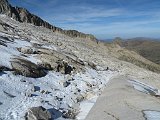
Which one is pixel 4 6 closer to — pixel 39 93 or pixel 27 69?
pixel 27 69

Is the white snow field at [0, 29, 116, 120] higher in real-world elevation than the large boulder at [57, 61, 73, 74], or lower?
lower

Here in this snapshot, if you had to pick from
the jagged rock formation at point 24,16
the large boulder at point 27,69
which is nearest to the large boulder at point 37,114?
the large boulder at point 27,69

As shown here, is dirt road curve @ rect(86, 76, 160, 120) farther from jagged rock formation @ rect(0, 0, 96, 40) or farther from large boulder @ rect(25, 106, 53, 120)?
jagged rock formation @ rect(0, 0, 96, 40)

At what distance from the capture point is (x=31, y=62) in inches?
1009

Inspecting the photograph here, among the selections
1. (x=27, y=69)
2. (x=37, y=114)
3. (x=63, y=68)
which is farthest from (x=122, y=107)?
(x=63, y=68)

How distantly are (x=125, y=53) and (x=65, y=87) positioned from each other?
66.8 metres

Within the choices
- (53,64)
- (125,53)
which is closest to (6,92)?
(53,64)

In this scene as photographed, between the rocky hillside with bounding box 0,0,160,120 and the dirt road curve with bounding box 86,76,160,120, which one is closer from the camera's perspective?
the dirt road curve with bounding box 86,76,160,120

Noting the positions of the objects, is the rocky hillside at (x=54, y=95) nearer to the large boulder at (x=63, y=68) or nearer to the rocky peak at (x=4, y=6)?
the large boulder at (x=63, y=68)

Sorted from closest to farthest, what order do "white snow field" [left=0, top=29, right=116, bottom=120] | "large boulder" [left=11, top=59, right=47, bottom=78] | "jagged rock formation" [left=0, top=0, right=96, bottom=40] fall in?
"white snow field" [left=0, top=29, right=116, bottom=120] → "large boulder" [left=11, top=59, right=47, bottom=78] → "jagged rock formation" [left=0, top=0, right=96, bottom=40]

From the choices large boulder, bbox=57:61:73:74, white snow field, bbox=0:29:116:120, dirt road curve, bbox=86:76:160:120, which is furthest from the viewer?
large boulder, bbox=57:61:73:74

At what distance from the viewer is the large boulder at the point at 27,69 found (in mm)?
21891

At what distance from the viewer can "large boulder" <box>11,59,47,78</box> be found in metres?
21.9

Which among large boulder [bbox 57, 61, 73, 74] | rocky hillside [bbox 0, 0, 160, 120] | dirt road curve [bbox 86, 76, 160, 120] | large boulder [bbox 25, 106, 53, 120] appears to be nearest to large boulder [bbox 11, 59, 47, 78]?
rocky hillside [bbox 0, 0, 160, 120]
